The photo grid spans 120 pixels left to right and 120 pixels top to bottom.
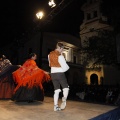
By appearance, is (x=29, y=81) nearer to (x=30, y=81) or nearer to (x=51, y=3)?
(x=30, y=81)

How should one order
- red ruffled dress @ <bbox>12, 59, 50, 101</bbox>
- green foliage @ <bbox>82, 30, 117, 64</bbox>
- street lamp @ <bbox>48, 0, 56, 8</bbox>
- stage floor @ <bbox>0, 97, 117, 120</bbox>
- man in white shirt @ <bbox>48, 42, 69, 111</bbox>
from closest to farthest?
stage floor @ <bbox>0, 97, 117, 120</bbox> < man in white shirt @ <bbox>48, 42, 69, 111</bbox> < red ruffled dress @ <bbox>12, 59, 50, 101</bbox> < street lamp @ <bbox>48, 0, 56, 8</bbox> < green foliage @ <bbox>82, 30, 117, 64</bbox>

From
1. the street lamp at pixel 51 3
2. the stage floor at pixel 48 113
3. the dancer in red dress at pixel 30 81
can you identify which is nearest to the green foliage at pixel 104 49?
the street lamp at pixel 51 3

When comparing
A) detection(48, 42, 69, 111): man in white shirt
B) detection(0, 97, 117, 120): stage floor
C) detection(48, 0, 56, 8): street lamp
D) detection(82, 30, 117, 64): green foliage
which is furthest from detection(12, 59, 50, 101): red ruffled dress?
detection(82, 30, 117, 64): green foliage

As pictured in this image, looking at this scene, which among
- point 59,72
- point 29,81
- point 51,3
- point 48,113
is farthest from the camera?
point 51,3

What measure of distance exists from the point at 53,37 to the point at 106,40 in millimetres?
10623

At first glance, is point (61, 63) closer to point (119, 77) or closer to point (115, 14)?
point (115, 14)

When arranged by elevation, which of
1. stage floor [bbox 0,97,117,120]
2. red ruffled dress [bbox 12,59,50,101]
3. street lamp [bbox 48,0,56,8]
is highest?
street lamp [bbox 48,0,56,8]

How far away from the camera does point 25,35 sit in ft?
47.3

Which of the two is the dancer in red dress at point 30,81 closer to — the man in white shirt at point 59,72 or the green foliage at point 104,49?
the man in white shirt at point 59,72

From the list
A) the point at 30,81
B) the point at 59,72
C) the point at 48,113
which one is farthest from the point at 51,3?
the point at 48,113

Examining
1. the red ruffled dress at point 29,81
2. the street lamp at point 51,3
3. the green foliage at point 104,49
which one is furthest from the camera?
the green foliage at point 104,49

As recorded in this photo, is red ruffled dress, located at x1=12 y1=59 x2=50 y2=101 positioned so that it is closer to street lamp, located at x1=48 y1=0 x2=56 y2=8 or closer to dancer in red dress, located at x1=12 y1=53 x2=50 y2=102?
dancer in red dress, located at x1=12 y1=53 x2=50 y2=102

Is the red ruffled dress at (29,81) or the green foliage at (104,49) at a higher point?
the green foliage at (104,49)

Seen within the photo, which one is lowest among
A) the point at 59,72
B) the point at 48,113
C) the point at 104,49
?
the point at 48,113
